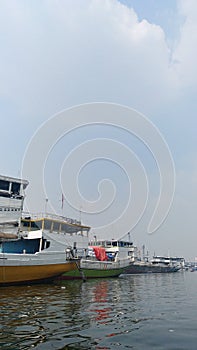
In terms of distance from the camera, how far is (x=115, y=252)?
6606 centimetres

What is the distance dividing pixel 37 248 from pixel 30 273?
5.65 metres

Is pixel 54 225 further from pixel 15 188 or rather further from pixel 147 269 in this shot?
pixel 147 269

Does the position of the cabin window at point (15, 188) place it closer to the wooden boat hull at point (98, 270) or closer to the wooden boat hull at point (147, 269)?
the wooden boat hull at point (98, 270)

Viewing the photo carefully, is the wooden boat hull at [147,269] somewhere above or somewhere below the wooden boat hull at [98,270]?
below

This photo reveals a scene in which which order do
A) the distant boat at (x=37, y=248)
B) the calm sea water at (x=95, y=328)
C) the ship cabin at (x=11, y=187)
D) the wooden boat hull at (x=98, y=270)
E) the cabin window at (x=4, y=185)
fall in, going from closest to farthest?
the calm sea water at (x=95, y=328), the distant boat at (x=37, y=248), the wooden boat hull at (x=98, y=270), the ship cabin at (x=11, y=187), the cabin window at (x=4, y=185)

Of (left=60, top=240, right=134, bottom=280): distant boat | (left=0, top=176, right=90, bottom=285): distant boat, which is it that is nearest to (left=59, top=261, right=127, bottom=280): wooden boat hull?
(left=60, top=240, right=134, bottom=280): distant boat

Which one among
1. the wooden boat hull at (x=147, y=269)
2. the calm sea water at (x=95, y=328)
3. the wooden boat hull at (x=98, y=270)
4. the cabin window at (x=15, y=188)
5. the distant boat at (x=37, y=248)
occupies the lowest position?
the wooden boat hull at (x=147, y=269)

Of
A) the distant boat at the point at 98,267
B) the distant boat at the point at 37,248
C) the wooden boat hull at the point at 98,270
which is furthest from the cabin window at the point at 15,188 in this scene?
the wooden boat hull at the point at 98,270

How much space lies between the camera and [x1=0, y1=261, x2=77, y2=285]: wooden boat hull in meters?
21.8

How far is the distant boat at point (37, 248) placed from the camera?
22.4 m

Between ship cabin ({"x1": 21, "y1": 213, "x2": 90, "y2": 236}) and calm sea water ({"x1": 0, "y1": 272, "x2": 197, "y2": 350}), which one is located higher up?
ship cabin ({"x1": 21, "y1": 213, "x2": 90, "y2": 236})

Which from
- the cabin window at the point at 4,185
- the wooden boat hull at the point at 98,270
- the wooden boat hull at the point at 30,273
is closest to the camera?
the wooden boat hull at the point at 30,273

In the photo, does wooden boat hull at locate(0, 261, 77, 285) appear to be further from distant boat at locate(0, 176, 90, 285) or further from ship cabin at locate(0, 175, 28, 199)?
ship cabin at locate(0, 175, 28, 199)

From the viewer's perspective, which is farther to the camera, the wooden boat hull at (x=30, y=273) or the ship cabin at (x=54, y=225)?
the ship cabin at (x=54, y=225)
